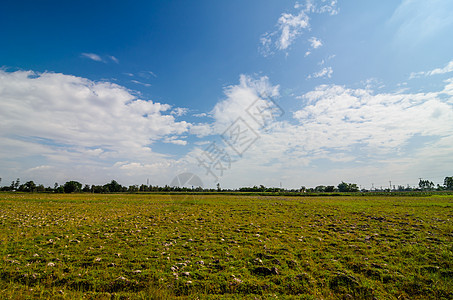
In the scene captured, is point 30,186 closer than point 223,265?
No

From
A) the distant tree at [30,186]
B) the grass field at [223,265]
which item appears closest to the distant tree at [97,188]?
the distant tree at [30,186]

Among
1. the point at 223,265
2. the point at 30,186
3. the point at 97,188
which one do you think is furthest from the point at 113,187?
the point at 223,265

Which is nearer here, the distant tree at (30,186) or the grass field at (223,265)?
the grass field at (223,265)

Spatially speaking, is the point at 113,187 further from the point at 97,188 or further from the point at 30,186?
the point at 30,186

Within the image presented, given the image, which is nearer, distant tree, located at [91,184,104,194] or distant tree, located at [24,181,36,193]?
distant tree, located at [24,181,36,193]

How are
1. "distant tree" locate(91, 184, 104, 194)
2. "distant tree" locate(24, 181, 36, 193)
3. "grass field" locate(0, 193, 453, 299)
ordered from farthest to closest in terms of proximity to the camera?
"distant tree" locate(91, 184, 104, 194) < "distant tree" locate(24, 181, 36, 193) < "grass field" locate(0, 193, 453, 299)

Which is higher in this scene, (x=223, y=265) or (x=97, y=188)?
(x=223, y=265)

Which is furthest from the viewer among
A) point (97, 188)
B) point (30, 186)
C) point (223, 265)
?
point (97, 188)

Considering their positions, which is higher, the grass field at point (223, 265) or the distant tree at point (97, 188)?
the grass field at point (223, 265)

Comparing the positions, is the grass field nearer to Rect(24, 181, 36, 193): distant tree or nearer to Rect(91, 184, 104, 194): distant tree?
Rect(24, 181, 36, 193): distant tree

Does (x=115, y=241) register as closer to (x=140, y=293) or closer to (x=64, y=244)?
(x=64, y=244)

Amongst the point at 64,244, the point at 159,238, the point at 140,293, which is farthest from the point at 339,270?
the point at 64,244

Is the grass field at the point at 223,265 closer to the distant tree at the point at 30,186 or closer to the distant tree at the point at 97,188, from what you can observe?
the distant tree at the point at 30,186

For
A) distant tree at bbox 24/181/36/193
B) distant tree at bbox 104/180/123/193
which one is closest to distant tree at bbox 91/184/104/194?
distant tree at bbox 104/180/123/193
